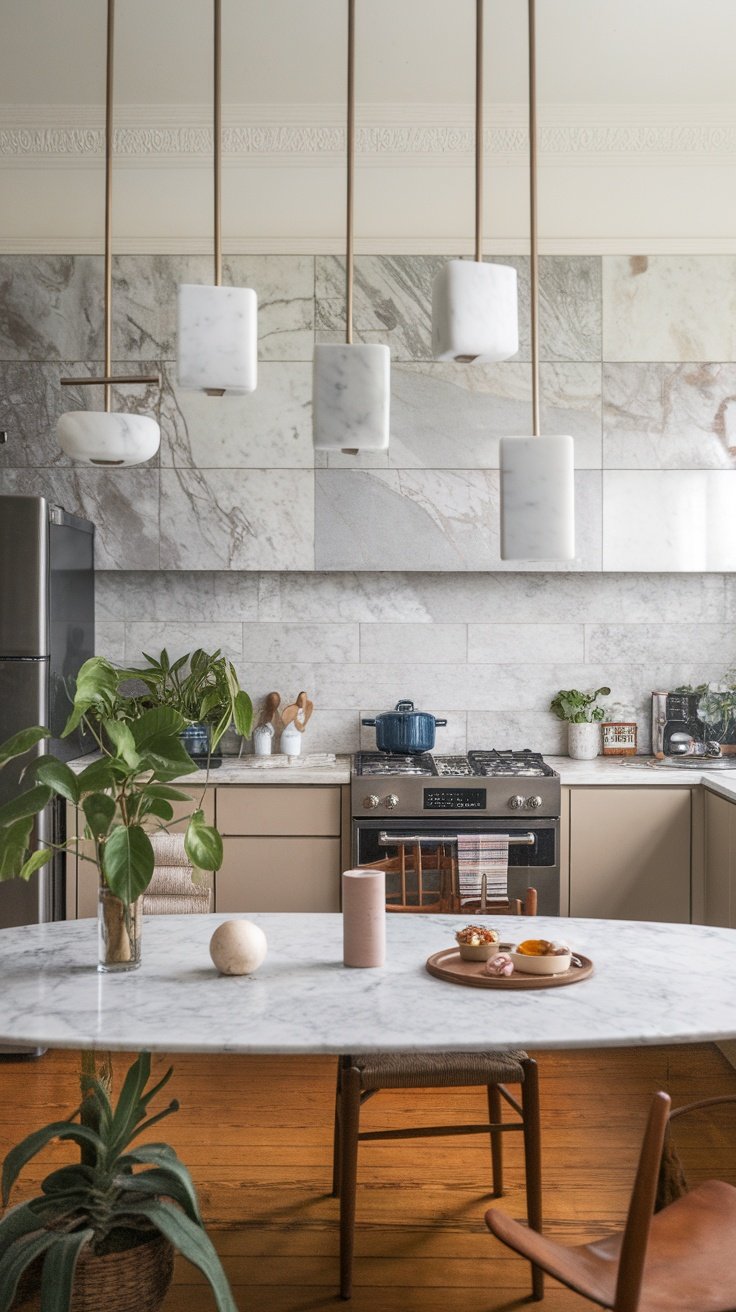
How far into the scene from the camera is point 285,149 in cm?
438

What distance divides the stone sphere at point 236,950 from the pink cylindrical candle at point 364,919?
17 centimetres

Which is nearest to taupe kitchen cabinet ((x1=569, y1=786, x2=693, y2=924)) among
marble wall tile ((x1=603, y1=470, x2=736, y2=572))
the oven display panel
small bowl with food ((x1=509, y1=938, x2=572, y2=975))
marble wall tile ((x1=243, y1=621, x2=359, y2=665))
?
the oven display panel

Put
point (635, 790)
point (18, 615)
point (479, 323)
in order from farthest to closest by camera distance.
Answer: point (635, 790) → point (18, 615) → point (479, 323)

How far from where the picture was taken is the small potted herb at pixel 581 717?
445 cm

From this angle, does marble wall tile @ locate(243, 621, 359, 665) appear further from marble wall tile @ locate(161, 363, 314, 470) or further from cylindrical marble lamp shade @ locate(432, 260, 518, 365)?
cylindrical marble lamp shade @ locate(432, 260, 518, 365)

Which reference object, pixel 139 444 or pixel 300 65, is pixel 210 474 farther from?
pixel 139 444

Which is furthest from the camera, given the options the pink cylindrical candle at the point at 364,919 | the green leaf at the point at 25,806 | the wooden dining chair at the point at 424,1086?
the wooden dining chair at the point at 424,1086

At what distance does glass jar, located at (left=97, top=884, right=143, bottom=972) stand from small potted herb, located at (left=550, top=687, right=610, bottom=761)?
104 inches

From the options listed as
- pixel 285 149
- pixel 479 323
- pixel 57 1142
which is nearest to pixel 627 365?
pixel 285 149

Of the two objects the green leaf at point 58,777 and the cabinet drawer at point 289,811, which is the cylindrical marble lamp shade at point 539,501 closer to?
the green leaf at point 58,777

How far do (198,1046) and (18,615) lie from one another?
7.67 feet

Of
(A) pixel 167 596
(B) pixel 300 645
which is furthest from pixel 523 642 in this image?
(A) pixel 167 596

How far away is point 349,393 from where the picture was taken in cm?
176

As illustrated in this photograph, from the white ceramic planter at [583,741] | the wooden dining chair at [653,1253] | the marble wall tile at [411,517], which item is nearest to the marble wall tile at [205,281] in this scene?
the marble wall tile at [411,517]
